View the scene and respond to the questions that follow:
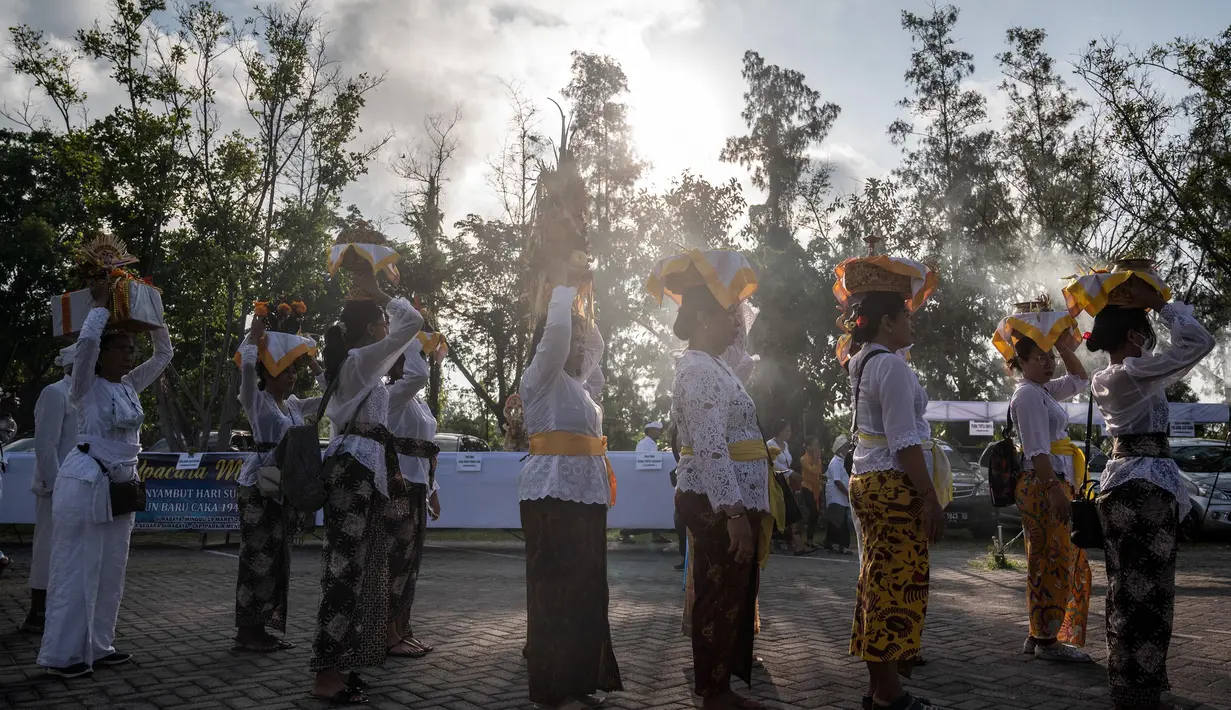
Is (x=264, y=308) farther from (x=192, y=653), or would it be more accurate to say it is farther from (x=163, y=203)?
(x=163, y=203)

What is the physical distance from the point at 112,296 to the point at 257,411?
127cm

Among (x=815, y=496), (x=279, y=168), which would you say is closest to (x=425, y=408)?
(x=815, y=496)

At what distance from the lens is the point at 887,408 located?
4.19 metres

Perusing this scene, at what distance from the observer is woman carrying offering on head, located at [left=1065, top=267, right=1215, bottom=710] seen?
440 cm

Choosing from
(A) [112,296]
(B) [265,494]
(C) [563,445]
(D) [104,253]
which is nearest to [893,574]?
(C) [563,445]

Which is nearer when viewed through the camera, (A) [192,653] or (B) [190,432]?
(A) [192,653]

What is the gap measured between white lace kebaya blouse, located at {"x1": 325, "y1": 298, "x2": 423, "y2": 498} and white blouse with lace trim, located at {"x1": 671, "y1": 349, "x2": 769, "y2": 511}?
1.48 metres

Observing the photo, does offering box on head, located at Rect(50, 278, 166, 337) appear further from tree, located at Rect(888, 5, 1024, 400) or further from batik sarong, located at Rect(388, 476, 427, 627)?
tree, located at Rect(888, 5, 1024, 400)

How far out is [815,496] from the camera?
15688 millimetres

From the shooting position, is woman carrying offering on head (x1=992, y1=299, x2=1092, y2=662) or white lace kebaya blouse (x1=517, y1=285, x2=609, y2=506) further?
woman carrying offering on head (x1=992, y1=299, x2=1092, y2=662)

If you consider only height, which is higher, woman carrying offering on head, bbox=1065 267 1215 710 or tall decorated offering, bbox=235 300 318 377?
tall decorated offering, bbox=235 300 318 377

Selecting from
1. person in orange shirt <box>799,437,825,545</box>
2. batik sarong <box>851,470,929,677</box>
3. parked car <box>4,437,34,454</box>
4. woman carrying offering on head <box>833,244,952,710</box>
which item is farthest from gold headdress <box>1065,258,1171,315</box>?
parked car <box>4,437,34,454</box>

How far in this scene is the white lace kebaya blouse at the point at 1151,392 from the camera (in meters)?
4.50

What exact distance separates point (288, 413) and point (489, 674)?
8.37ft
